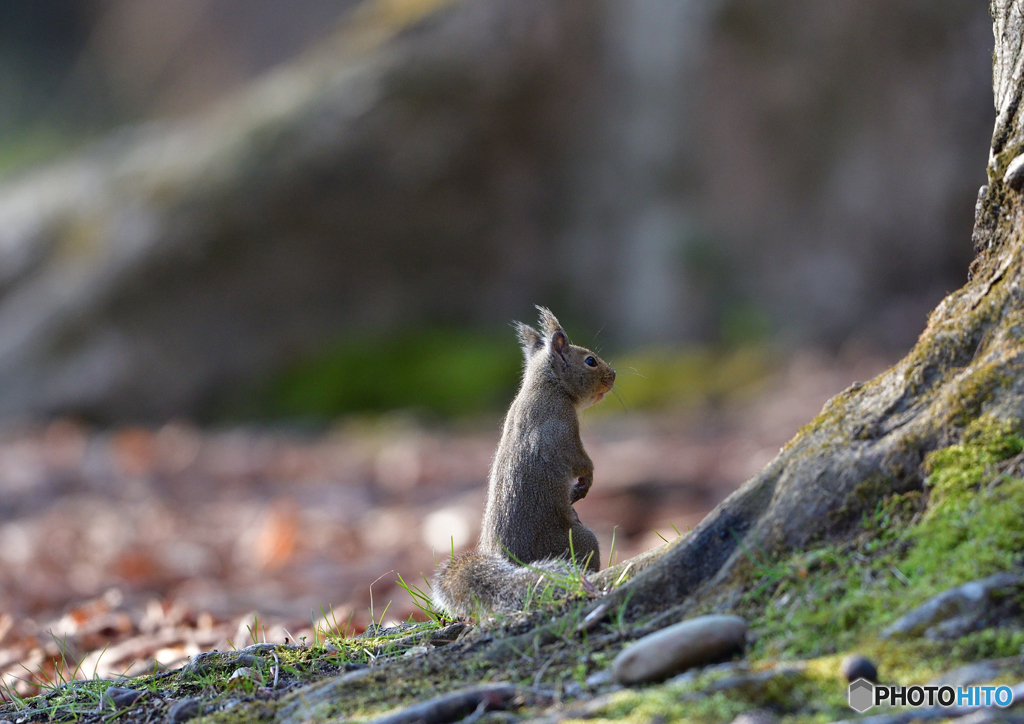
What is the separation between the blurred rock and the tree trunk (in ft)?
29.4

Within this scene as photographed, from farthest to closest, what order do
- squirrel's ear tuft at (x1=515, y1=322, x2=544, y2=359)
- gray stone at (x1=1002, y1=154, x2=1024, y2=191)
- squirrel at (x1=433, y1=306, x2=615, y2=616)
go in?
squirrel's ear tuft at (x1=515, y1=322, x2=544, y2=359) → squirrel at (x1=433, y1=306, x2=615, y2=616) → gray stone at (x1=1002, y1=154, x2=1024, y2=191)

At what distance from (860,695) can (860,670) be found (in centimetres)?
5

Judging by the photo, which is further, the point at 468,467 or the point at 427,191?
the point at 427,191

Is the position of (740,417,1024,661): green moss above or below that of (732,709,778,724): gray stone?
above

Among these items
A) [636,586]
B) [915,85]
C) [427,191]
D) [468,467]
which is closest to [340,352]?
[427,191]

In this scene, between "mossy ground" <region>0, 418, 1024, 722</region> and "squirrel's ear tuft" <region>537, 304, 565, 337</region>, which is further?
"squirrel's ear tuft" <region>537, 304, 565, 337</region>

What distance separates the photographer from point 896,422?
2.42m

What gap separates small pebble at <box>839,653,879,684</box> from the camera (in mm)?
1829

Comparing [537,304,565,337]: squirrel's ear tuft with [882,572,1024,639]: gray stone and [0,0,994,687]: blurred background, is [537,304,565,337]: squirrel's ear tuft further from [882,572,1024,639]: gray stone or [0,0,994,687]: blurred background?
[0,0,994,687]: blurred background

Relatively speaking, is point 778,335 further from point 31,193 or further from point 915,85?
point 31,193

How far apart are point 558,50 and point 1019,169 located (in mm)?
11086

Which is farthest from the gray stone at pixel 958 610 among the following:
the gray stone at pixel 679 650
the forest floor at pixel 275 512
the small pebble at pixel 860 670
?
the forest floor at pixel 275 512

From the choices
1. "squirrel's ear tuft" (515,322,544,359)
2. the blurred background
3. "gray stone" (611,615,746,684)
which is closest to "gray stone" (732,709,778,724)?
"gray stone" (611,615,746,684)

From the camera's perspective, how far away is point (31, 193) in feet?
47.4
